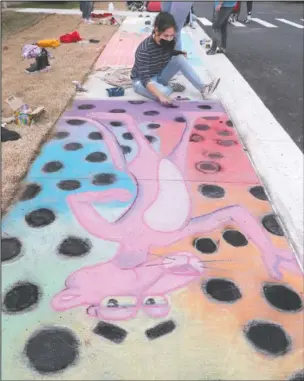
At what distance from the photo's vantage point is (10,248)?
2250 mm

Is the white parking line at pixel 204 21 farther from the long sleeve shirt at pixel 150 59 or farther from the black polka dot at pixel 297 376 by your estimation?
the black polka dot at pixel 297 376

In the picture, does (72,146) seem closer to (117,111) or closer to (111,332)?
(117,111)

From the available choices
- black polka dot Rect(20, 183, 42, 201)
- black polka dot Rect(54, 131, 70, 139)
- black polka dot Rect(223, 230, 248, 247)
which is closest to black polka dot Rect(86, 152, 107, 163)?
black polka dot Rect(54, 131, 70, 139)

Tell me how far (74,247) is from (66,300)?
0.39m

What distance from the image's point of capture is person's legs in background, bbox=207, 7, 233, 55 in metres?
6.66

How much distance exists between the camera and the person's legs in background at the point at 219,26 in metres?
6.66

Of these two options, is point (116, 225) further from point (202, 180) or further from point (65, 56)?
point (65, 56)

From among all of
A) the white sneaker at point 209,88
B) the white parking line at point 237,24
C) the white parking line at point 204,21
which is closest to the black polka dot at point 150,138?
the white sneaker at point 209,88

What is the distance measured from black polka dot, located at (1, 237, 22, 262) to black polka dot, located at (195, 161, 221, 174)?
1.42m

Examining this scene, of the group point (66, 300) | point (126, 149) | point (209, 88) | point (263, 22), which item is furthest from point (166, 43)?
point (263, 22)

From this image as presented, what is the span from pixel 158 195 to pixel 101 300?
39.4 inches

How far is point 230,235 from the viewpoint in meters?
2.42

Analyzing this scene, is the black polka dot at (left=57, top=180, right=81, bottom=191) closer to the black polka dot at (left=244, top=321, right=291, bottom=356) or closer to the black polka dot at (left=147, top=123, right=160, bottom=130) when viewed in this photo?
the black polka dot at (left=147, top=123, right=160, bottom=130)

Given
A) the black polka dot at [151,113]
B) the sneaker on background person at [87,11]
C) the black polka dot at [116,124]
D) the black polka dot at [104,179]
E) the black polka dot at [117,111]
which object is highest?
Result: the black polka dot at [104,179]
